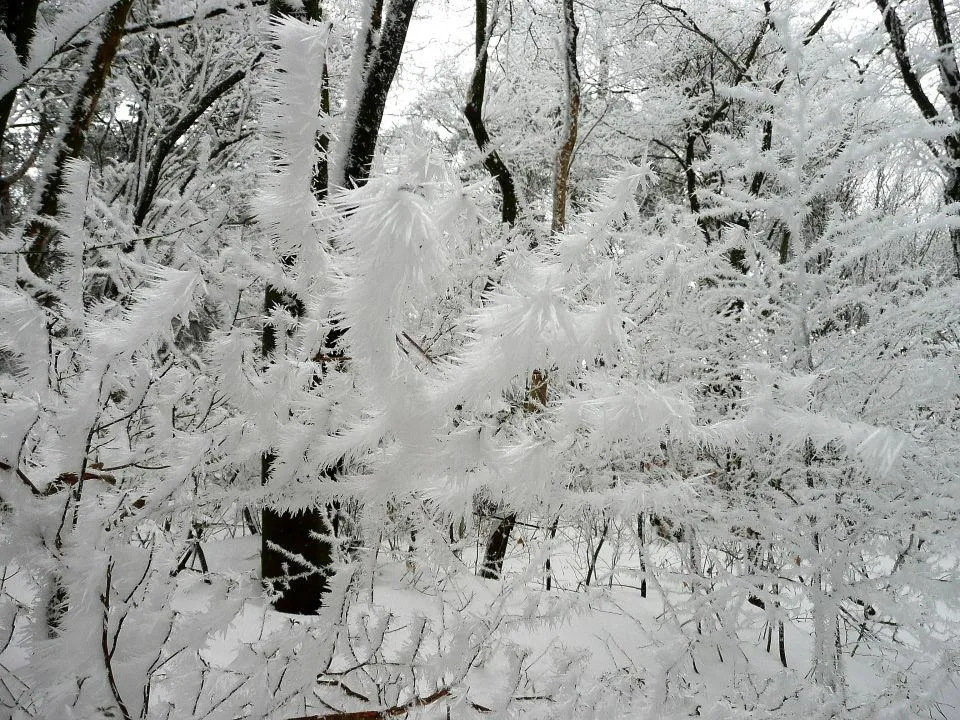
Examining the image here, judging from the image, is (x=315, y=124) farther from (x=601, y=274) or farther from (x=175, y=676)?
(x=175, y=676)

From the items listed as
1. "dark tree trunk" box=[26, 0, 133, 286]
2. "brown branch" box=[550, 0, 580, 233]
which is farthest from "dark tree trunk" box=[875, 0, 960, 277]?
"dark tree trunk" box=[26, 0, 133, 286]

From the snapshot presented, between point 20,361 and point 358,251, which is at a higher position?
point 358,251

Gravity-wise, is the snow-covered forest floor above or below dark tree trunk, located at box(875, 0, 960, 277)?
below

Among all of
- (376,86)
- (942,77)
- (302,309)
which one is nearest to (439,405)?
(302,309)

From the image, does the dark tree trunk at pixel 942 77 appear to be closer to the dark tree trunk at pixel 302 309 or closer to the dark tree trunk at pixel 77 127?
the dark tree trunk at pixel 302 309

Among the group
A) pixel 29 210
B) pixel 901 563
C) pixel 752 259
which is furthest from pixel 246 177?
pixel 901 563

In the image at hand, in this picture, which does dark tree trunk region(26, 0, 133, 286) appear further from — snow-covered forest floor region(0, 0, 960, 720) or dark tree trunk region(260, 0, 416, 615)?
dark tree trunk region(260, 0, 416, 615)

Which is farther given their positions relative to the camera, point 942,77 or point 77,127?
point 942,77

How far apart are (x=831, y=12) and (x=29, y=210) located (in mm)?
8993

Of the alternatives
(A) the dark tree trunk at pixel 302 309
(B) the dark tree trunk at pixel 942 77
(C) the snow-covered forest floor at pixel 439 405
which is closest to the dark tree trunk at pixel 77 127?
(C) the snow-covered forest floor at pixel 439 405

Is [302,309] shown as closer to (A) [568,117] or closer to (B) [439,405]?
(B) [439,405]

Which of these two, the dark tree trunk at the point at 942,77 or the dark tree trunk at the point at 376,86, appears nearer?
the dark tree trunk at the point at 376,86

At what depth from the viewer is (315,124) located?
4.30 ft

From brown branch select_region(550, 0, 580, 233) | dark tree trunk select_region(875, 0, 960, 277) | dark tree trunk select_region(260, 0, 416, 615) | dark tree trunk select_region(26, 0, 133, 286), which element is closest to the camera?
dark tree trunk select_region(26, 0, 133, 286)
